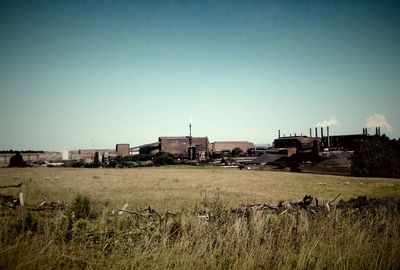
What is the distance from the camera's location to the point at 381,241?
3.65 metres

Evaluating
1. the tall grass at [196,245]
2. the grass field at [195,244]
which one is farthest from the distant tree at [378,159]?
the tall grass at [196,245]

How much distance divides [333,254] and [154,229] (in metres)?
2.29

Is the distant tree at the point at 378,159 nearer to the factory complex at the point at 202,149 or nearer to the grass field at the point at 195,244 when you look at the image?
the factory complex at the point at 202,149

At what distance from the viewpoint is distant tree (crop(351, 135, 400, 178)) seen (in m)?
33.8

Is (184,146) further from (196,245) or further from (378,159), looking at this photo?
(196,245)

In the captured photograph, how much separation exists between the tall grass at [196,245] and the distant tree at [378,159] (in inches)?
1404

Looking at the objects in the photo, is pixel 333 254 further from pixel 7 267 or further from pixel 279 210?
pixel 7 267

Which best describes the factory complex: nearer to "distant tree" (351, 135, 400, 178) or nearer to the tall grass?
"distant tree" (351, 135, 400, 178)

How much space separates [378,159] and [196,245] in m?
→ 39.5

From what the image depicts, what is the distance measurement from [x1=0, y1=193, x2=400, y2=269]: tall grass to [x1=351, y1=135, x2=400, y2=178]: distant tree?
1404 inches

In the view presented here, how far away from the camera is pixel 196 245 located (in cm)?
309

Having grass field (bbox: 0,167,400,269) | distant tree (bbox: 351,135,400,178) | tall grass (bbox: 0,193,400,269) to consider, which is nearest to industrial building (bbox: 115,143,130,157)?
distant tree (bbox: 351,135,400,178)

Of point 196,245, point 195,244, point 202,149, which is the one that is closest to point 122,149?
point 202,149

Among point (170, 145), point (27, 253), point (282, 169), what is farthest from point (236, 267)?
point (170, 145)
